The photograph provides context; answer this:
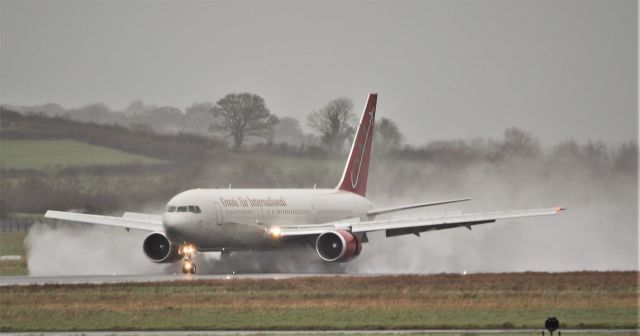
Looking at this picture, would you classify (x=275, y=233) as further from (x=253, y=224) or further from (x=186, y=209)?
(x=186, y=209)

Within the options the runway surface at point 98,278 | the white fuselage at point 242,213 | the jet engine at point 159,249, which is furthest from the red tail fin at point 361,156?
the runway surface at point 98,278

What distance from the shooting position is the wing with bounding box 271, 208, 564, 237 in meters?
66.6

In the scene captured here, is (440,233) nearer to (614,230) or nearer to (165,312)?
(614,230)

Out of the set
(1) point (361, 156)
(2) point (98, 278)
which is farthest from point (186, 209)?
(1) point (361, 156)

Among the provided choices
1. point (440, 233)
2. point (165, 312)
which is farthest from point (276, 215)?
point (165, 312)

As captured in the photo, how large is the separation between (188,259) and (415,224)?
10.4 meters

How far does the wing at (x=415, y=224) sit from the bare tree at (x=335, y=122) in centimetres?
1449

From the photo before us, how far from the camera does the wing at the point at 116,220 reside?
69.6 meters

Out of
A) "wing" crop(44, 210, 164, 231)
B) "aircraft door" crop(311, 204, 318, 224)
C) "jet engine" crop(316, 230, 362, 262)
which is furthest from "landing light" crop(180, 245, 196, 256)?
"aircraft door" crop(311, 204, 318, 224)

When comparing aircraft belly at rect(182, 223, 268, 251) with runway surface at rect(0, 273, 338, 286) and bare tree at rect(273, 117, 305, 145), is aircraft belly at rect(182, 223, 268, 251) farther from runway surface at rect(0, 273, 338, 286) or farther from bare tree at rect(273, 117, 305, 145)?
bare tree at rect(273, 117, 305, 145)

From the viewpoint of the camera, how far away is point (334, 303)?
47.4m

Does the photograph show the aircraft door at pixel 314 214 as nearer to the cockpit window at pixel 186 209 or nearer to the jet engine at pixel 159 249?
the jet engine at pixel 159 249

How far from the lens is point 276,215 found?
237 ft

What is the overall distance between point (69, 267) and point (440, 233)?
1940cm
